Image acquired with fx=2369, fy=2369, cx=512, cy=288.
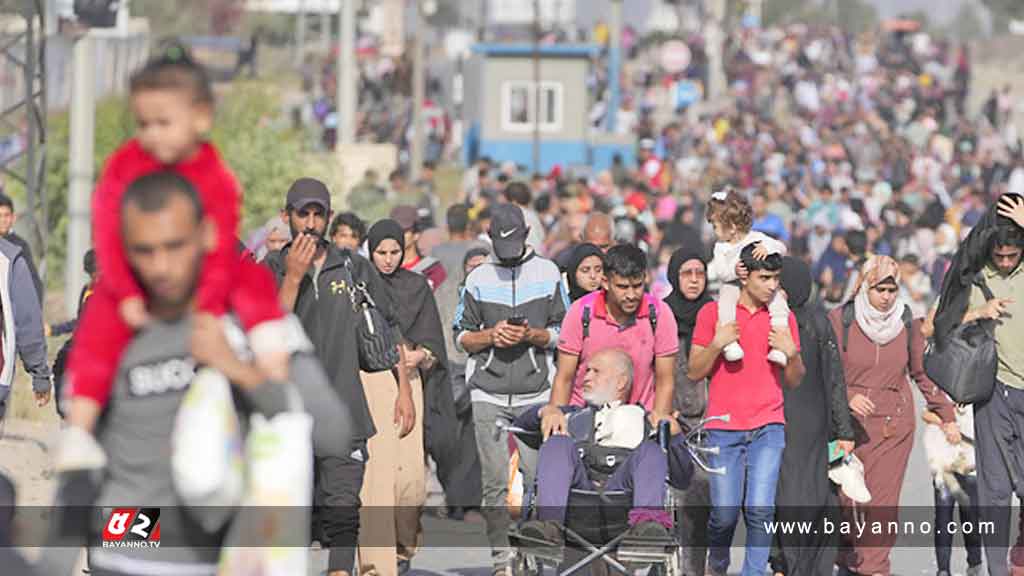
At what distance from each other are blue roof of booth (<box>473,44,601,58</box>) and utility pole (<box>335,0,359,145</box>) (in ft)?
57.1

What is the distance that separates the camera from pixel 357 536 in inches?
410

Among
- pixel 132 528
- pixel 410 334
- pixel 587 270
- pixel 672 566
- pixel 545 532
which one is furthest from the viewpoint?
pixel 587 270

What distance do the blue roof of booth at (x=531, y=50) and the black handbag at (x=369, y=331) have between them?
4526 centimetres

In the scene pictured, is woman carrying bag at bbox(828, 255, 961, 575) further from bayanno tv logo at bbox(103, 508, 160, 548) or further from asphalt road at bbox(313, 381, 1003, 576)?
bayanno tv logo at bbox(103, 508, 160, 548)

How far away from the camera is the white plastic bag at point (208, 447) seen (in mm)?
5543

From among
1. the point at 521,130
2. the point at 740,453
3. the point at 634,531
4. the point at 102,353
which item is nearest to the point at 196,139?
the point at 102,353

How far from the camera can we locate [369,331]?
34.5 ft

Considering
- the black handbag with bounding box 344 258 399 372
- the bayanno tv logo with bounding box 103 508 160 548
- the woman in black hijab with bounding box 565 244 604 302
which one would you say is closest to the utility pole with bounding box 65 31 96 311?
the woman in black hijab with bounding box 565 244 604 302

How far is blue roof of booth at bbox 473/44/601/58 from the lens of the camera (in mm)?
55781

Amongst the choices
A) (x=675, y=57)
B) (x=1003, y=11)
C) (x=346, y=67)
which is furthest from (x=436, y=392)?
(x=1003, y=11)

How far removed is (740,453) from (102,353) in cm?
542

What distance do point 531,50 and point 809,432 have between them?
45.6 metres

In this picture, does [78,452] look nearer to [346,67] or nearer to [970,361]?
[970,361]

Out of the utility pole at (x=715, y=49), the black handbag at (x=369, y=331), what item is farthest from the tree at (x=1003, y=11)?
the black handbag at (x=369, y=331)
